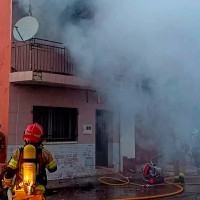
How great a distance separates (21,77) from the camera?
9.02 meters

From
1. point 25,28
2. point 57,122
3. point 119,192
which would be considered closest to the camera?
point 119,192

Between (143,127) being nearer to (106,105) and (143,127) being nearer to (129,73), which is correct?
(106,105)

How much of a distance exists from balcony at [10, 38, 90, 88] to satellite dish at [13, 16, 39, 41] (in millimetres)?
321

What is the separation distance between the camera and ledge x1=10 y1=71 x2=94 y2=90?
8914 mm

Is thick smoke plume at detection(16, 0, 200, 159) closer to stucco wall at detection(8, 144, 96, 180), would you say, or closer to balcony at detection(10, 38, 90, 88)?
balcony at detection(10, 38, 90, 88)

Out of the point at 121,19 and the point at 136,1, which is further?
the point at 121,19

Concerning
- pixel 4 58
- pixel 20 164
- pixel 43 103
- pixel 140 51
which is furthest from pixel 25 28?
pixel 20 164

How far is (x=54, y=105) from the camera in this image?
9977 millimetres

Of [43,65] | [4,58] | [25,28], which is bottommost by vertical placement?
[43,65]

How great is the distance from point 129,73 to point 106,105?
3038 millimetres

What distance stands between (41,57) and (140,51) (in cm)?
357

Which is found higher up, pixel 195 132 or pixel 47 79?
pixel 47 79

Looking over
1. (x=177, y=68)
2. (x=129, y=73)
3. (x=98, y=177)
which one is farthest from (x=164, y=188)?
(x=177, y=68)

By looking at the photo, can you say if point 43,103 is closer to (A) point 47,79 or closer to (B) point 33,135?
(A) point 47,79
